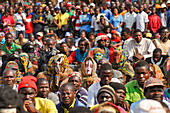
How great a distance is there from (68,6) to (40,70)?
17.3 feet

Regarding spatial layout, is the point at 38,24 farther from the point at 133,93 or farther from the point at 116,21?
the point at 133,93

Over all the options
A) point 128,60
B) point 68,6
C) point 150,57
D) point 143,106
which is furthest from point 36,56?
point 143,106

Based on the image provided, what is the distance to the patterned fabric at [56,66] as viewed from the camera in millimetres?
7555

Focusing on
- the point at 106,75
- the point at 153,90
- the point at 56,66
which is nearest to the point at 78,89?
the point at 106,75

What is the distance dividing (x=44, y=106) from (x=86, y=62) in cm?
236

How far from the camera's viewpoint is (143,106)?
289cm

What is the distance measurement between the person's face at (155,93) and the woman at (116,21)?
7.11 metres

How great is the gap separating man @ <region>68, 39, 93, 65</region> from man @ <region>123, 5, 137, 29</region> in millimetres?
3968

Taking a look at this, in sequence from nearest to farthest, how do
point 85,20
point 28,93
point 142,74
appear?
point 28,93 < point 142,74 < point 85,20

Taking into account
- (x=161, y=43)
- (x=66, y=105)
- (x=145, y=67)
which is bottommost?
(x=66, y=105)

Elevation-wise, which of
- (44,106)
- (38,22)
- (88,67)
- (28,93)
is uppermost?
(38,22)

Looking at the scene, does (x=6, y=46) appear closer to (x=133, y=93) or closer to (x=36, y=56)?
(x=36, y=56)

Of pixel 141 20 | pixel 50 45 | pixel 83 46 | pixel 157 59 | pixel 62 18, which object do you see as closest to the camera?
pixel 157 59

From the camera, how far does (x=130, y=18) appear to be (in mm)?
11828
